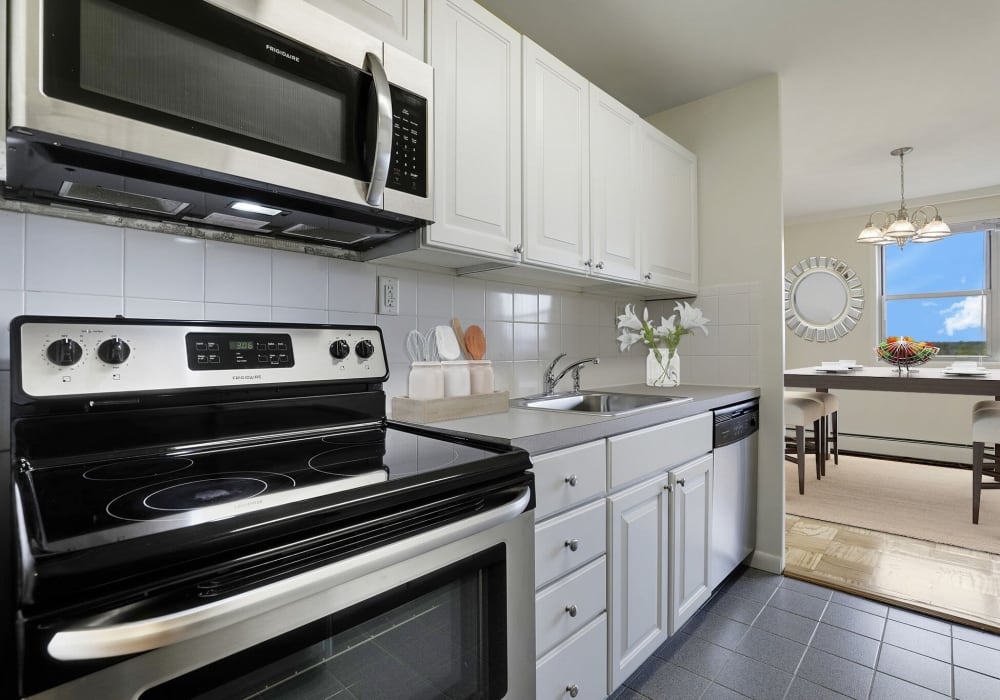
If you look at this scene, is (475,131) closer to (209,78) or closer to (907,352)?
(209,78)

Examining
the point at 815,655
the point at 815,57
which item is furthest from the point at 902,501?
the point at 815,57

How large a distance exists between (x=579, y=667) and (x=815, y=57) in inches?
108

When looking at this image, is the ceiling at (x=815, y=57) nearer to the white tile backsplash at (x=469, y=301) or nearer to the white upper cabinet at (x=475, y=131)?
the white upper cabinet at (x=475, y=131)

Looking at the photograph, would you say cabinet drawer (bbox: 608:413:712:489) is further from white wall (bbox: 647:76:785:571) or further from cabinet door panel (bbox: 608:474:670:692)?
white wall (bbox: 647:76:785:571)

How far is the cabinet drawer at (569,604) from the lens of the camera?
4.08 feet

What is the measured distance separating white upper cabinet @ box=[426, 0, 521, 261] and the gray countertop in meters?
0.51

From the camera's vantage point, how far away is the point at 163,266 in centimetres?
120

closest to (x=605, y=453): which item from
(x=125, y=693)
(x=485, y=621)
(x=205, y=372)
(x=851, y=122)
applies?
(x=485, y=621)

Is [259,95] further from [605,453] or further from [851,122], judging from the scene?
[851,122]

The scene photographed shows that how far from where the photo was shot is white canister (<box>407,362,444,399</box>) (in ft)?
4.93

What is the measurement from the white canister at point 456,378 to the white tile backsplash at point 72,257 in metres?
0.84

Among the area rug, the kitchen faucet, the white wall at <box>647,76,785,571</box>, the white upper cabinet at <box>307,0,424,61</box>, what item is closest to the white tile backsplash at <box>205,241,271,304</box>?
the white upper cabinet at <box>307,0,424,61</box>

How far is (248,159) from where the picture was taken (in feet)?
3.25

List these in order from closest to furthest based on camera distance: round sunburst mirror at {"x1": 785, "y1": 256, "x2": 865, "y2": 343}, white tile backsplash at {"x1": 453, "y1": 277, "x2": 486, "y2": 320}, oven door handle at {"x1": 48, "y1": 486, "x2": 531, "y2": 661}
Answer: oven door handle at {"x1": 48, "y1": 486, "x2": 531, "y2": 661} → white tile backsplash at {"x1": 453, "y1": 277, "x2": 486, "y2": 320} → round sunburst mirror at {"x1": 785, "y1": 256, "x2": 865, "y2": 343}
